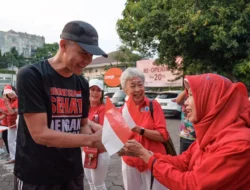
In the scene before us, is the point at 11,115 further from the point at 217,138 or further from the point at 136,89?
the point at 217,138

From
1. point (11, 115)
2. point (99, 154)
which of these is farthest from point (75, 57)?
point (11, 115)

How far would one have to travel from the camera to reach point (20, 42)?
63969 mm

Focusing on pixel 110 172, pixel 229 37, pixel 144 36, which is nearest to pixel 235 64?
pixel 229 37

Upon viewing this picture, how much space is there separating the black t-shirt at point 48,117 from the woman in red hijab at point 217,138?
62 cm

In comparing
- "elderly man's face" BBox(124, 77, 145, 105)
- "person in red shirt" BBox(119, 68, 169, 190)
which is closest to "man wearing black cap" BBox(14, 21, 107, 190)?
"person in red shirt" BBox(119, 68, 169, 190)

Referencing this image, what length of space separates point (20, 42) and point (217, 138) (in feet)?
228

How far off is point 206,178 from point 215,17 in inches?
285

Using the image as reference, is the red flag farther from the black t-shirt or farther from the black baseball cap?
the black baseball cap

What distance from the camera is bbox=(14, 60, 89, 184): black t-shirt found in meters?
1.62

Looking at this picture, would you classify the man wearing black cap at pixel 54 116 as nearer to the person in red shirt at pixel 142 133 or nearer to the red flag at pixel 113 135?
the red flag at pixel 113 135

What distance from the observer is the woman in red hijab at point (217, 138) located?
136 centimetres

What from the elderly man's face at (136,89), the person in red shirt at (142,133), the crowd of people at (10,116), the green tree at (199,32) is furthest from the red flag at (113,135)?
the green tree at (199,32)

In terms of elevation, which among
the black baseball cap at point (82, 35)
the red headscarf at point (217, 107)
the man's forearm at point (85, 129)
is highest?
the black baseball cap at point (82, 35)

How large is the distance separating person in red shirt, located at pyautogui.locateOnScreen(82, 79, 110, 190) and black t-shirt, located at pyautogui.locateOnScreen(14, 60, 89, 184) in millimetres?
1056
